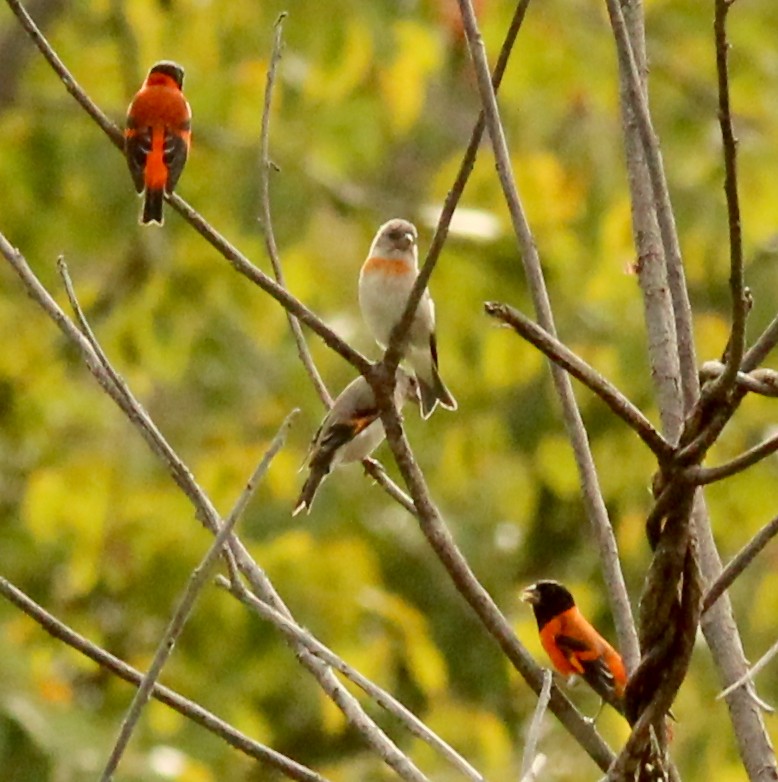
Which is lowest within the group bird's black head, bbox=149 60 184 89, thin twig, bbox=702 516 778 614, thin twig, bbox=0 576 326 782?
thin twig, bbox=0 576 326 782

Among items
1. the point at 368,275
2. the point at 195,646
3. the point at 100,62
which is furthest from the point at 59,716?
the point at 100,62

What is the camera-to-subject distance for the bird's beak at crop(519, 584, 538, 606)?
4.43 meters

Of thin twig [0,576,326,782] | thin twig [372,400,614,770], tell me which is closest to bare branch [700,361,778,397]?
thin twig [372,400,614,770]

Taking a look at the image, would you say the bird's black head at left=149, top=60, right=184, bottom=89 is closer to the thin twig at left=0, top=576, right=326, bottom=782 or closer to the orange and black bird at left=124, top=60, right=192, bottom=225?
the orange and black bird at left=124, top=60, right=192, bottom=225

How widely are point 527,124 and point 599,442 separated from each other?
195 centimetres

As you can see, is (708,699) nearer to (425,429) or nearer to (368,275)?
(425,429)

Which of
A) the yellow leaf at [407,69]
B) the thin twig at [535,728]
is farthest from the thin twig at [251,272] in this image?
the yellow leaf at [407,69]

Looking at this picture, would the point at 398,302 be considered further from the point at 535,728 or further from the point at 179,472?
the point at 535,728

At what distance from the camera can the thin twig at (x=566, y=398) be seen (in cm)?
220

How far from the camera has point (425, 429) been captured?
889 centimetres

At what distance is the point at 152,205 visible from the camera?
3.86 meters

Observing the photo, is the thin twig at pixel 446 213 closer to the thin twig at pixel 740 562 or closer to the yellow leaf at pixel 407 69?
the thin twig at pixel 740 562

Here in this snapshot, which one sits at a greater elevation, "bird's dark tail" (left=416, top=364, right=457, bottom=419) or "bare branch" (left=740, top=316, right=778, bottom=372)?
"bird's dark tail" (left=416, top=364, right=457, bottom=419)

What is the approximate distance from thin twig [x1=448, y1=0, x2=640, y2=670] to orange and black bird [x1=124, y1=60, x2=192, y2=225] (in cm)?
148
